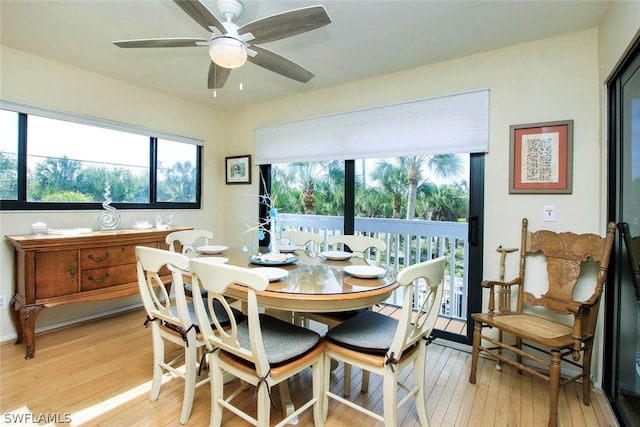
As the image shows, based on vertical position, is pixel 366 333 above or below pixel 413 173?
below

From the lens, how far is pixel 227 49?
1643mm

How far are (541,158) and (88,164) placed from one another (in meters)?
3.99

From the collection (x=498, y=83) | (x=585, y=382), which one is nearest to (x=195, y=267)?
(x=585, y=382)

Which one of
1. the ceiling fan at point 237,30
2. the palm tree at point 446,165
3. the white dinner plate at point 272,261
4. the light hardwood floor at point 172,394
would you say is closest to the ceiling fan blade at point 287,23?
the ceiling fan at point 237,30

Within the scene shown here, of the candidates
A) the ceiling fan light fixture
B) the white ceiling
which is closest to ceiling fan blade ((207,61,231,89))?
the white ceiling

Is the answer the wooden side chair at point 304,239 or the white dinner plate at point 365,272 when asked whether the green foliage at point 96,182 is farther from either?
the white dinner plate at point 365,272

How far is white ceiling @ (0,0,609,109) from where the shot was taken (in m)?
1.96

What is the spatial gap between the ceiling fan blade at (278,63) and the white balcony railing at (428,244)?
5.43 feet

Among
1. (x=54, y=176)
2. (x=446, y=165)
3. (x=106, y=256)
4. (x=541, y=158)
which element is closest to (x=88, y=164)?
(x=54, y=176)

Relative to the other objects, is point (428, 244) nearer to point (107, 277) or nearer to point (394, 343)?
point (394, 343)

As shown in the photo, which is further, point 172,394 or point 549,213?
point 549,213

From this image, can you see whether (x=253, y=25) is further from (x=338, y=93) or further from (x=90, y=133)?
(x=90, y=133)

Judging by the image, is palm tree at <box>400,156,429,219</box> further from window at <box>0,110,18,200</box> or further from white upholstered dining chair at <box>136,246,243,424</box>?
window at <box>0,110,18,200</box>

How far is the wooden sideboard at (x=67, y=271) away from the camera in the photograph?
2.38 metres
